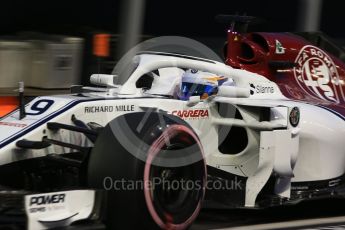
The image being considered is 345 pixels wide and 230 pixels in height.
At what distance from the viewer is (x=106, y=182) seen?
5156 mm

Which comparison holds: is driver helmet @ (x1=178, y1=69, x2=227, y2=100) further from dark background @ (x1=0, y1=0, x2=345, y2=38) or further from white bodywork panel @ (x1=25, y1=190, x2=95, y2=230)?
dark background @ (x1=0, y1=0, x2=345, y2=38)

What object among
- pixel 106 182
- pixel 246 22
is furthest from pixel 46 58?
pixel 106 182

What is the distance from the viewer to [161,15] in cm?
1242

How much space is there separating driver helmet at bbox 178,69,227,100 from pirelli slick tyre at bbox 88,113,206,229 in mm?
890

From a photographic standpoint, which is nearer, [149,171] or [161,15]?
[149,171]

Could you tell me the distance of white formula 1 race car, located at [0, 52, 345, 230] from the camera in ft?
16.8

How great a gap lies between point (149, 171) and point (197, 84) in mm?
1399

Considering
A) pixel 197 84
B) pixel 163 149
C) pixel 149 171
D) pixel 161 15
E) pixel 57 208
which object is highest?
pixel 161 15

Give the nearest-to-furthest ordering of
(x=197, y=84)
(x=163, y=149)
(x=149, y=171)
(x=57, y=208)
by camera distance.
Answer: (x=57, y=208), (x=149, y=171), (x=163, y=149), (x=197, y=84)

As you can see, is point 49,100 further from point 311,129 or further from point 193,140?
point 311,129

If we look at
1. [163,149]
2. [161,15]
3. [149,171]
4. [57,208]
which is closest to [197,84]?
[163,149]

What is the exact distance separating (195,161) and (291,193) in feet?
4.08

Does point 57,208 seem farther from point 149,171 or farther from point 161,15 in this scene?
point 161,15

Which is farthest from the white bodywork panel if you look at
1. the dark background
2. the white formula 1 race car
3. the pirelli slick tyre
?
the dark background
